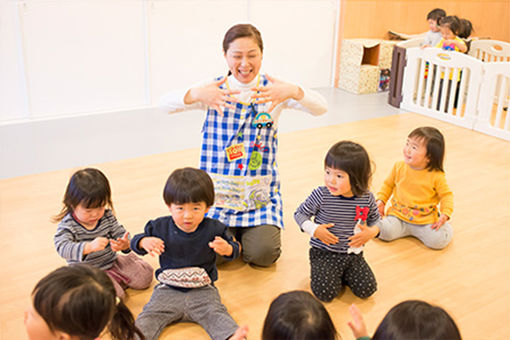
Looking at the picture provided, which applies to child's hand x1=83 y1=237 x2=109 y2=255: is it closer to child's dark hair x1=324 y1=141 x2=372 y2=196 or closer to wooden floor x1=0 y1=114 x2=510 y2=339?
wooden floor x1=0 y1=114 x2=510 y2=339

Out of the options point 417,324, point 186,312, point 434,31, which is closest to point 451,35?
point 434,31

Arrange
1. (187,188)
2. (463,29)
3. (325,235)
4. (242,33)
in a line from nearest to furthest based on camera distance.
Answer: (187,188) < (325,235) < (242,33) < (463,29)

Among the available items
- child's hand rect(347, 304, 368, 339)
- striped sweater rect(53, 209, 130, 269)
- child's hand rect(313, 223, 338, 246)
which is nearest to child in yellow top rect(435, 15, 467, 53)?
child's hand rect(313, 223, 338, 246)

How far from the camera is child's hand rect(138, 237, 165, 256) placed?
187cm

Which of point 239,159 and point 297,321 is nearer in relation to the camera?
point 297,321

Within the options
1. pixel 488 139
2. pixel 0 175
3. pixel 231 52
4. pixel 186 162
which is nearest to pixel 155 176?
pixel 186 162

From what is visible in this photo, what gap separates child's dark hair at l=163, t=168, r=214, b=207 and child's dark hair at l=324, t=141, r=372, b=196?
1.60 feet

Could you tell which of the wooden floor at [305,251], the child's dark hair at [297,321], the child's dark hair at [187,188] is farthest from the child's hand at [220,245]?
the child's dark hair at [297,321]

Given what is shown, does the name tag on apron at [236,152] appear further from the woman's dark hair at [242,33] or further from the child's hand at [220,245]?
the child's hand at [220,245]

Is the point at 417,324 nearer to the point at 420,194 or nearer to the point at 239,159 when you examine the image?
the point at 239,159

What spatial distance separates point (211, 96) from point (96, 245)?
746 mm

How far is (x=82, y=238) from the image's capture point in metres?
1.94

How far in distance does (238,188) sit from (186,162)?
1213 mm

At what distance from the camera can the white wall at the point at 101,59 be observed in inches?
157
